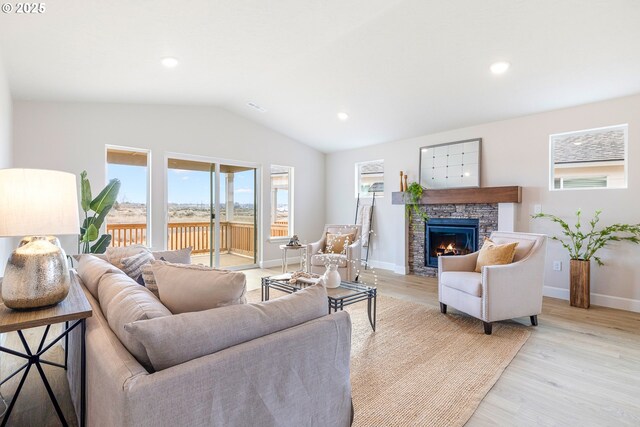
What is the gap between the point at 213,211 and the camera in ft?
18.2

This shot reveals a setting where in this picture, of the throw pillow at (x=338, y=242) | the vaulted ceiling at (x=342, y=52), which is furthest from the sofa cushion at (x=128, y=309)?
the throw pillow at (x=338, y=242)

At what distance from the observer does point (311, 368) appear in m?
1.29

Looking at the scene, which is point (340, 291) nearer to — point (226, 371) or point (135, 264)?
point (135, 264)

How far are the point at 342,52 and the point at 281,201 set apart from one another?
11.6 ft

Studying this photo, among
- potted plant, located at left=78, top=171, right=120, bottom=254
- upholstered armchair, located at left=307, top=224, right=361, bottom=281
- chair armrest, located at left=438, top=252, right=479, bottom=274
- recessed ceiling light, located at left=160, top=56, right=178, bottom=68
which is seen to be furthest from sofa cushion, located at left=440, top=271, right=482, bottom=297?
potted plant, located at left=78, top=171, right=120, bottom=254

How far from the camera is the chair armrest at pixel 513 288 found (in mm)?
2875

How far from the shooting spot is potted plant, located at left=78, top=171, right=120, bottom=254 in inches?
151

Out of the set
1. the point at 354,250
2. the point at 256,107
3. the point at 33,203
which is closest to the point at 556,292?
the point at 354,250

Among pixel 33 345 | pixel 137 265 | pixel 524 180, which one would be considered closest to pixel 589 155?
pixel 524 180

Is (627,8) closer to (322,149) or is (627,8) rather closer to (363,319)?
(363,319)

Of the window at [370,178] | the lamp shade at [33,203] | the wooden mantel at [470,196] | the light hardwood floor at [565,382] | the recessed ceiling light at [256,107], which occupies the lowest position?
the light hardwood floor at [565,382]

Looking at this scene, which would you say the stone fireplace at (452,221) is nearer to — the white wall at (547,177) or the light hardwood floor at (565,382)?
the white wall at (547,177)

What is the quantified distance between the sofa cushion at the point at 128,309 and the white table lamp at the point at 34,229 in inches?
9.3

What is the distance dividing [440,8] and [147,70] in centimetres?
290
